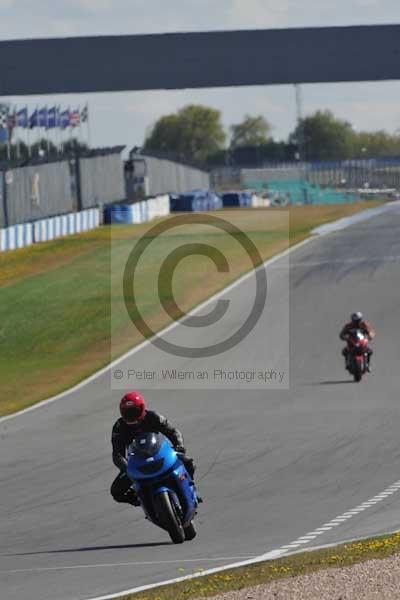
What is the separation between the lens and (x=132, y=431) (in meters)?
12.6

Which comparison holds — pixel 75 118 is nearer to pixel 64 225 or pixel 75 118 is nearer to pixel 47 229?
pixel 64 225

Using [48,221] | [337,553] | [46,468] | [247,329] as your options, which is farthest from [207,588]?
[48,221]

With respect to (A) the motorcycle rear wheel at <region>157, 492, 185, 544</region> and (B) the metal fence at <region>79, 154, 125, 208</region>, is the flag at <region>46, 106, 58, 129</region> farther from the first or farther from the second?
(A) the motorcycle rear wheel at <region>157, 492, 185, 544</region>

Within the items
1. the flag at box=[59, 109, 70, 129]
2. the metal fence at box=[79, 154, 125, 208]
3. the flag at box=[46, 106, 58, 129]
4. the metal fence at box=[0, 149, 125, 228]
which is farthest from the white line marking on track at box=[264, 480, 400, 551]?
the flag at box=[59, 109, 70, 129]

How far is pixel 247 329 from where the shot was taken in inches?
1357

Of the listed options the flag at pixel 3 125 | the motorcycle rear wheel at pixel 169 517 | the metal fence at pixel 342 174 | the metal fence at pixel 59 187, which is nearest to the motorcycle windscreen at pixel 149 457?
the motorcycle rear wheel at pixel 169 517

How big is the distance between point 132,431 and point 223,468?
4.72m

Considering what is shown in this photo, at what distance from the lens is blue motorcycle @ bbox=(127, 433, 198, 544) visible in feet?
39.2

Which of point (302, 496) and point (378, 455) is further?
point (378, 455)

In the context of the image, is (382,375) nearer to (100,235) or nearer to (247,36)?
(247,36)

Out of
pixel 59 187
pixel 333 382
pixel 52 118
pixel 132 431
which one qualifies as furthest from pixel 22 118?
pixel 132 431

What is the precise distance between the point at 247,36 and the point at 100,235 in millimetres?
29115

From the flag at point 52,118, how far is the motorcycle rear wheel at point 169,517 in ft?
226

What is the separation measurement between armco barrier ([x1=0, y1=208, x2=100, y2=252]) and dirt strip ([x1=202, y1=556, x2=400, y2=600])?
4347 centimetres
